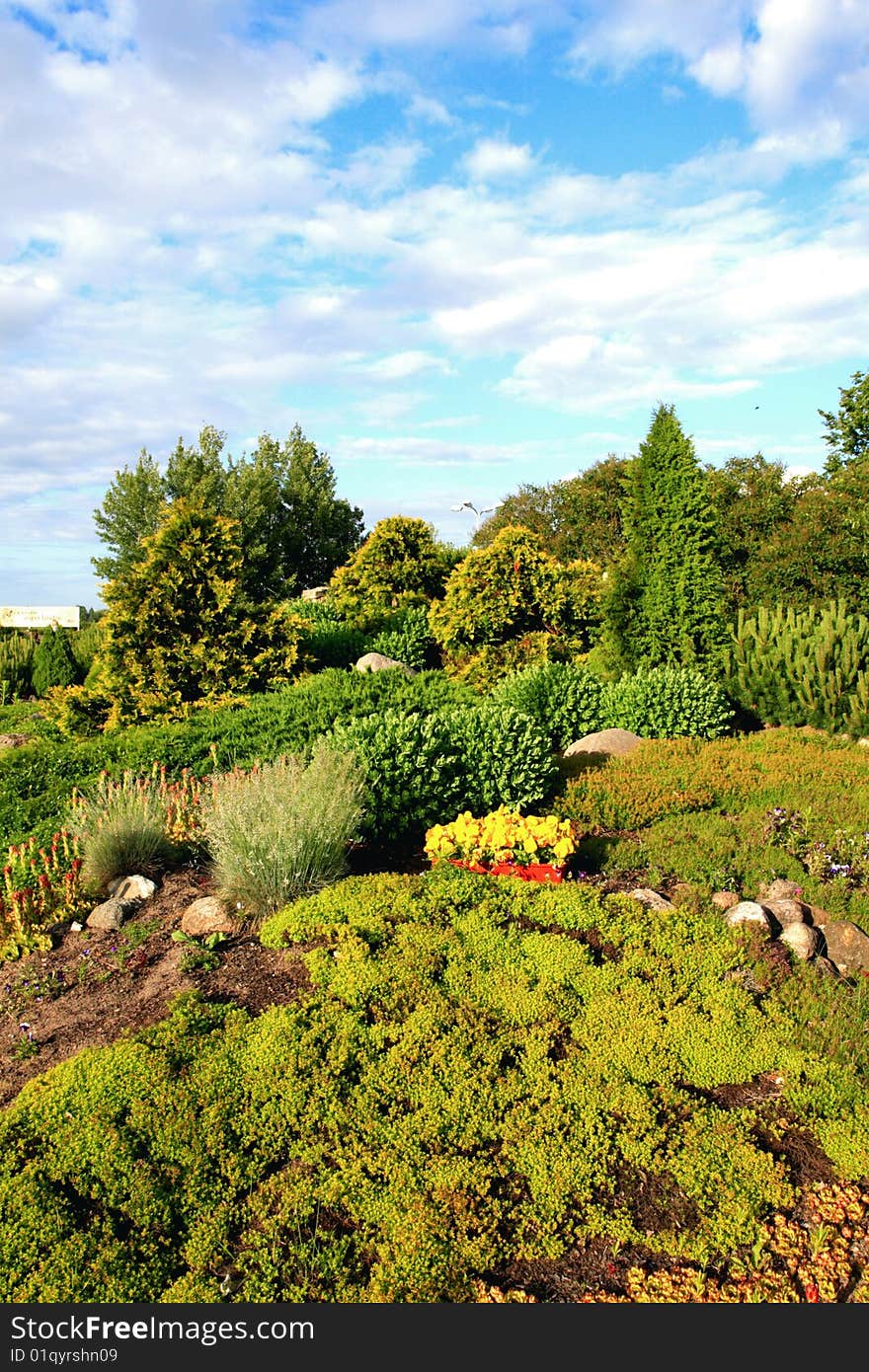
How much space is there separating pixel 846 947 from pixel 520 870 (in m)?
1.72

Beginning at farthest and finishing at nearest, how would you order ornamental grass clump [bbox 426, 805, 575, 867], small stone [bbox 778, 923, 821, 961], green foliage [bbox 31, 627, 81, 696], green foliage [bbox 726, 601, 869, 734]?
green foliage [bbox 31, 627, 81, 696] → green foliage [bbox 726, 601, 869, 734] → ornamental grass clump [bbox 426, 805, 575, 867] → small stone [bbox 778, 923, 821, 961]

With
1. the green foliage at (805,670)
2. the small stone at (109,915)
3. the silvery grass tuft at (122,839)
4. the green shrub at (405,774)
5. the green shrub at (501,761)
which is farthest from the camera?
the green foliage at (805,670)

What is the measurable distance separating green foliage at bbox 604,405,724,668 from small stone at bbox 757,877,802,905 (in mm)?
4864

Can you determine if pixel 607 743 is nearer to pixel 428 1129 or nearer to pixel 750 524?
pixel 428 1129

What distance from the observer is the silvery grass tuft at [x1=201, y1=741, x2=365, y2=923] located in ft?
15.5

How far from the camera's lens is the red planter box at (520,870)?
4.93m

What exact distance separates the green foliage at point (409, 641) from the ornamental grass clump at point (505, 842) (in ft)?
24.2

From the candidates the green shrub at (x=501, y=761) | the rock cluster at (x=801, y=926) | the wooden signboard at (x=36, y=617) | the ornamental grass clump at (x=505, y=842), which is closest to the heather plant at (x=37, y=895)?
the ornamental grass clump at (x=505, y=842)

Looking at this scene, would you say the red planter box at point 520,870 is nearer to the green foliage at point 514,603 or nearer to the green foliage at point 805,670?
the green foliage at point 805,670

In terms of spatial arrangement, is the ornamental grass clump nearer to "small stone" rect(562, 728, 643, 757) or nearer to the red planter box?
the red planter box

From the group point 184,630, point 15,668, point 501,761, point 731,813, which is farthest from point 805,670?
point 15,668

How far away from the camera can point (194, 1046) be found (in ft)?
11.5

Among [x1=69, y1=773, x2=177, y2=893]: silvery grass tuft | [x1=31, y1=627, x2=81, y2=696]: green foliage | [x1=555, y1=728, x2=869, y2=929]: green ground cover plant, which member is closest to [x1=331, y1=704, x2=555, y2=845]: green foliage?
[x1=555, y1=728, x2=869, y2=929]: green ground cover plant

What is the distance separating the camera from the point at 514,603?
1150 centimetres
